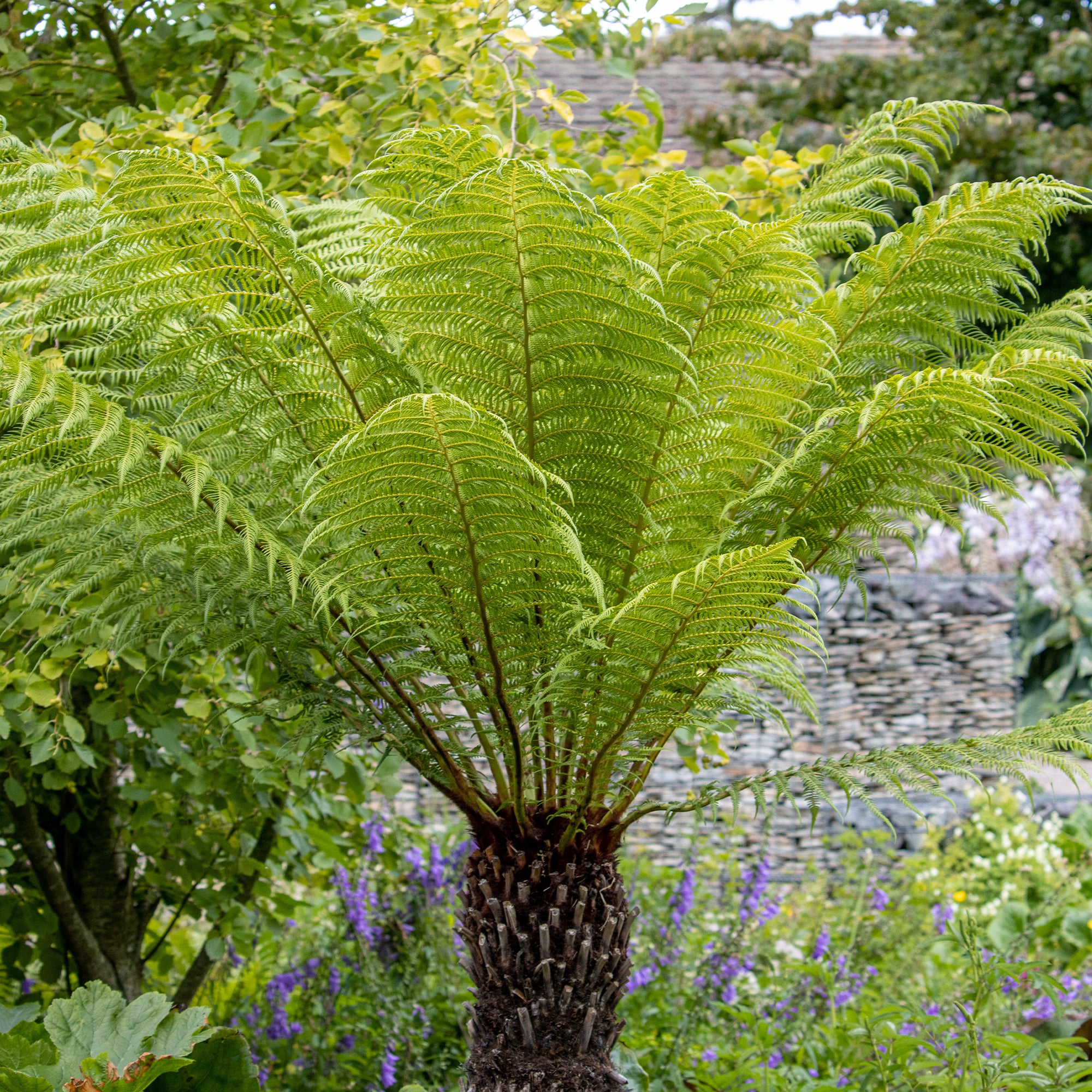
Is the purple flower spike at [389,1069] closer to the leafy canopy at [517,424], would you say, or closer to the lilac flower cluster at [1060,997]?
the leafy canopy at [517,424]

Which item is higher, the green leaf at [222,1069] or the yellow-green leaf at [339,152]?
the yellow-green leaf at [339,152]

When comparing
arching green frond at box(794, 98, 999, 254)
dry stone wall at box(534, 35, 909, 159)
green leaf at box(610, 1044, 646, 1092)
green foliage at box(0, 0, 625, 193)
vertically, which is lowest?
green leaf at box(610, 1044, 646, 1092)

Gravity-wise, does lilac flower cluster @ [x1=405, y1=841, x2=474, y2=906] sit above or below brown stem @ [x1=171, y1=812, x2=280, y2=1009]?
above

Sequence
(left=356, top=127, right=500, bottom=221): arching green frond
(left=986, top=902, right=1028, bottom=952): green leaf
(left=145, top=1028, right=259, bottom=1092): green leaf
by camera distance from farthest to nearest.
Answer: (left=986, top=902, right=1028, bottom=952): green leaf, (left=145, top=1028, right=259, bottom=1092): green leaf, (left=356, top=127, right=500, bottom=221): arching green frond

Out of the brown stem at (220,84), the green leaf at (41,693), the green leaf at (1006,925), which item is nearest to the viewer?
the green leaf at (41,693)

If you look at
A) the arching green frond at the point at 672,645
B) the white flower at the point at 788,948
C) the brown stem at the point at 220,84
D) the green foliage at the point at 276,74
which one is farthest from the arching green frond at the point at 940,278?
the white flower at the point at 788,948

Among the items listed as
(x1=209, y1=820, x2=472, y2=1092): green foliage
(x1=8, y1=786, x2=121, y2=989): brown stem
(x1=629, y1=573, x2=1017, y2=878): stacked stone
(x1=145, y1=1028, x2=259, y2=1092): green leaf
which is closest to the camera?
(x1=145, y1=1028, x2=259, y2=1092): green leaf

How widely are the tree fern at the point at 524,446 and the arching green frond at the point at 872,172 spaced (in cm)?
2

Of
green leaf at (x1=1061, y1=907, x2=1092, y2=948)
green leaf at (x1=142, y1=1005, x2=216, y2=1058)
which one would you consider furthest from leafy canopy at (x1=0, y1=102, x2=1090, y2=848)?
green leaf at (x1=1061, y1=907, x2=1092, y2=948)

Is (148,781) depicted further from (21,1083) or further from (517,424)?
(517,424)

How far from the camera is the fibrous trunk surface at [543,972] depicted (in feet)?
5.58

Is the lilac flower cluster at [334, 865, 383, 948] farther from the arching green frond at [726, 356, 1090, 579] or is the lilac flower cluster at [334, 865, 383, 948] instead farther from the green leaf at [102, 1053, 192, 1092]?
the arching green frond at [726, 356, 1090, 579]

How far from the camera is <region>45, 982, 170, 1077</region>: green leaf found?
1.65 m

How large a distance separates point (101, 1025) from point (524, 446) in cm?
118
